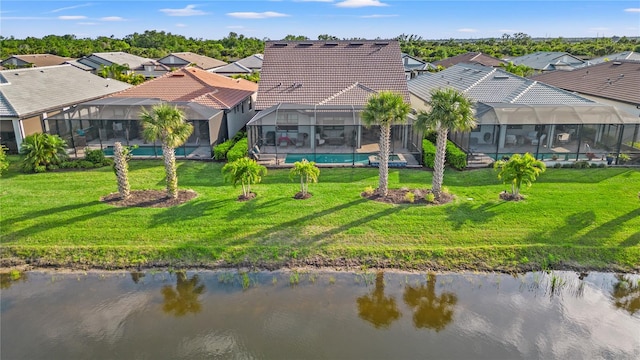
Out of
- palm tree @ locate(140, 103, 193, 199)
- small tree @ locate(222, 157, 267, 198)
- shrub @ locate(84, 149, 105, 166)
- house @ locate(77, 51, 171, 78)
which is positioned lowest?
shrub @ locate(84, 149, 105, 166)

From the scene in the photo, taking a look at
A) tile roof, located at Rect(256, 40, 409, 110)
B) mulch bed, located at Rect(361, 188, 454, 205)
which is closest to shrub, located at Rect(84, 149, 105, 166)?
tile roof, located at Rect(256, 40, 409, 110)

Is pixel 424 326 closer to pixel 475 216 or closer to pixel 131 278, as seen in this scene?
pixel 475 216

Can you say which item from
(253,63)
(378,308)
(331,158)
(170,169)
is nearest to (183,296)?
(378,308)

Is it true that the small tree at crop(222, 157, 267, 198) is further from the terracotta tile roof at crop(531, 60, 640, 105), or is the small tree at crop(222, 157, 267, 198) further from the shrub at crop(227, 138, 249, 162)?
the terracotta tile roof at crop(531, 60, 640, 105)

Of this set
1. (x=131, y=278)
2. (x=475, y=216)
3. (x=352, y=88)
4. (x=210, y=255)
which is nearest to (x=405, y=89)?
(x=352, y=88)

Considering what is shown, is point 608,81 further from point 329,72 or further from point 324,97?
point 324,97
